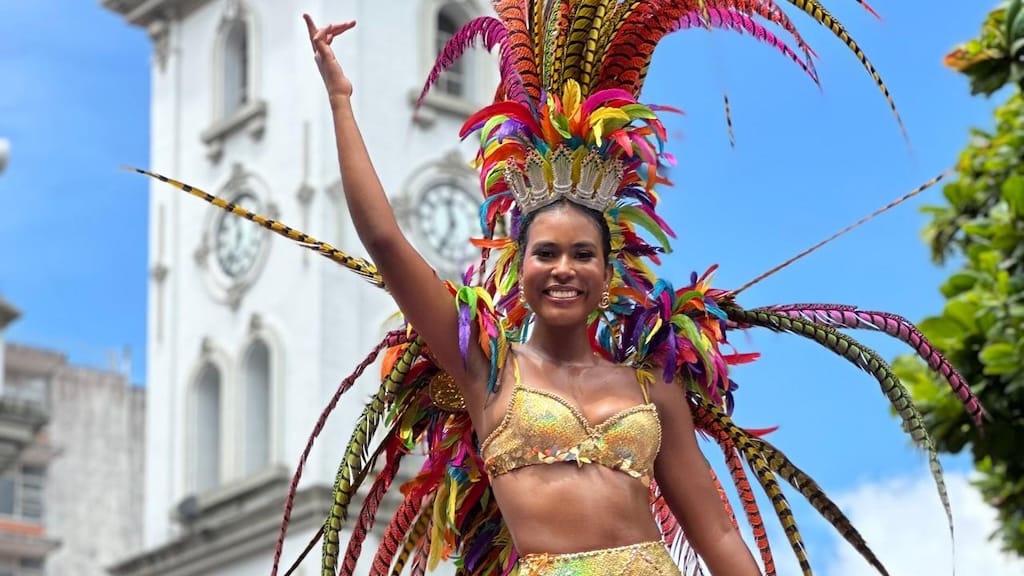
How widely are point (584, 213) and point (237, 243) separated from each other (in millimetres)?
31495

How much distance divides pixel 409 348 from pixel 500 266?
397 millimetres

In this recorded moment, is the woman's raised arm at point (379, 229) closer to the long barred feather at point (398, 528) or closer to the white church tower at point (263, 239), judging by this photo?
the long barred feather at point (398, 528)

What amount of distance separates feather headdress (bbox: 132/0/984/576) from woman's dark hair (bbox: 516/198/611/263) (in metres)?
0.03

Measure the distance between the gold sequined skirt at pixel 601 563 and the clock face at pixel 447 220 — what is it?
29424 millimetres

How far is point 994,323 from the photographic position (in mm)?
11531

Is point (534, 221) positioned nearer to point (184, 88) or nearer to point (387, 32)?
point (387, 32)

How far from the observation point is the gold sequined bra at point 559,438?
18.4 feet

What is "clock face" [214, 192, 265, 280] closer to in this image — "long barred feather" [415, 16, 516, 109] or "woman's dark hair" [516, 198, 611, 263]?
"long barred feather" [415, 16, 516, 109]

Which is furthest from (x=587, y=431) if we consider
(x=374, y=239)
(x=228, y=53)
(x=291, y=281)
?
(x=228, y=53)

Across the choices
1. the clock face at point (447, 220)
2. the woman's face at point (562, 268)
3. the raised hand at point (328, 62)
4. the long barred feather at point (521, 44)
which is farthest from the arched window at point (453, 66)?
the raised hand at point (328, 62)

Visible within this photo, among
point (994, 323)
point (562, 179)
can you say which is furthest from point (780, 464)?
point (994, 323)

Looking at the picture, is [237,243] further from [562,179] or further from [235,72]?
[562,179]


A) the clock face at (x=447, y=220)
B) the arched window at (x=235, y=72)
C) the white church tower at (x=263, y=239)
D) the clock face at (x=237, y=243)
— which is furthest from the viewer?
the arched window at (x=235, y=72)

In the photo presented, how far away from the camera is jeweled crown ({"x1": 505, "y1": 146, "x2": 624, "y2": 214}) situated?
5.83 m
